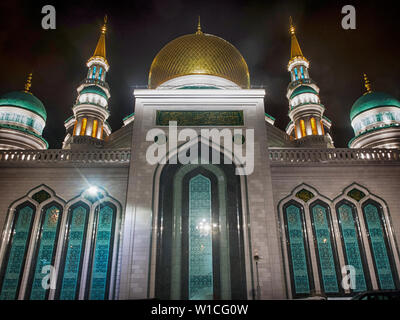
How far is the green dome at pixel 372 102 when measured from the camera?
58.8ft

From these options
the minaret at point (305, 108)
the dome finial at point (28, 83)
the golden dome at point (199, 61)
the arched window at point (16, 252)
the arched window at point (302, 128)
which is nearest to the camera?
the arched window at point (16, 252)

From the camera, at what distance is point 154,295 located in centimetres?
823

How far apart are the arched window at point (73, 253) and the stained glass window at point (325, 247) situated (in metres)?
7.30

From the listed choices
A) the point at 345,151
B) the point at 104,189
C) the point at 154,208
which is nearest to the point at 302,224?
the point at 345,151

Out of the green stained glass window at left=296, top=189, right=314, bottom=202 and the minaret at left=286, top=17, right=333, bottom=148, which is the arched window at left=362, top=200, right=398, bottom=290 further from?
the minaret at left=286, top=17, right=333, bottom=148

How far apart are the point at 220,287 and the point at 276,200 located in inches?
137

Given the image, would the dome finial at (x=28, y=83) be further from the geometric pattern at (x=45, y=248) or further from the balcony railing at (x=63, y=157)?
the geometric pattern at (x=45, y=248)

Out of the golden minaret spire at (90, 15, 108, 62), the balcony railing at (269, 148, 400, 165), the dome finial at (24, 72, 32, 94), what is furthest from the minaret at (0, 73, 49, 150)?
the balcony railing at (269, 148, 400, 165)

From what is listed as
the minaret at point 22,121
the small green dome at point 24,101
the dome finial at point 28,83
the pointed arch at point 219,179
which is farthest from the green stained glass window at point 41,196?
the dome finial at point 28,83

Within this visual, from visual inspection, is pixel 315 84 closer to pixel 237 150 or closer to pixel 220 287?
pixel 237 150

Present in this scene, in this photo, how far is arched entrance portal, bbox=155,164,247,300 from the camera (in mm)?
8594

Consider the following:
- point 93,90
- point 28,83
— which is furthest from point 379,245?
point 28,83

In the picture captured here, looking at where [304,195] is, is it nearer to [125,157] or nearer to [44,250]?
[125,157]

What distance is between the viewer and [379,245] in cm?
999
